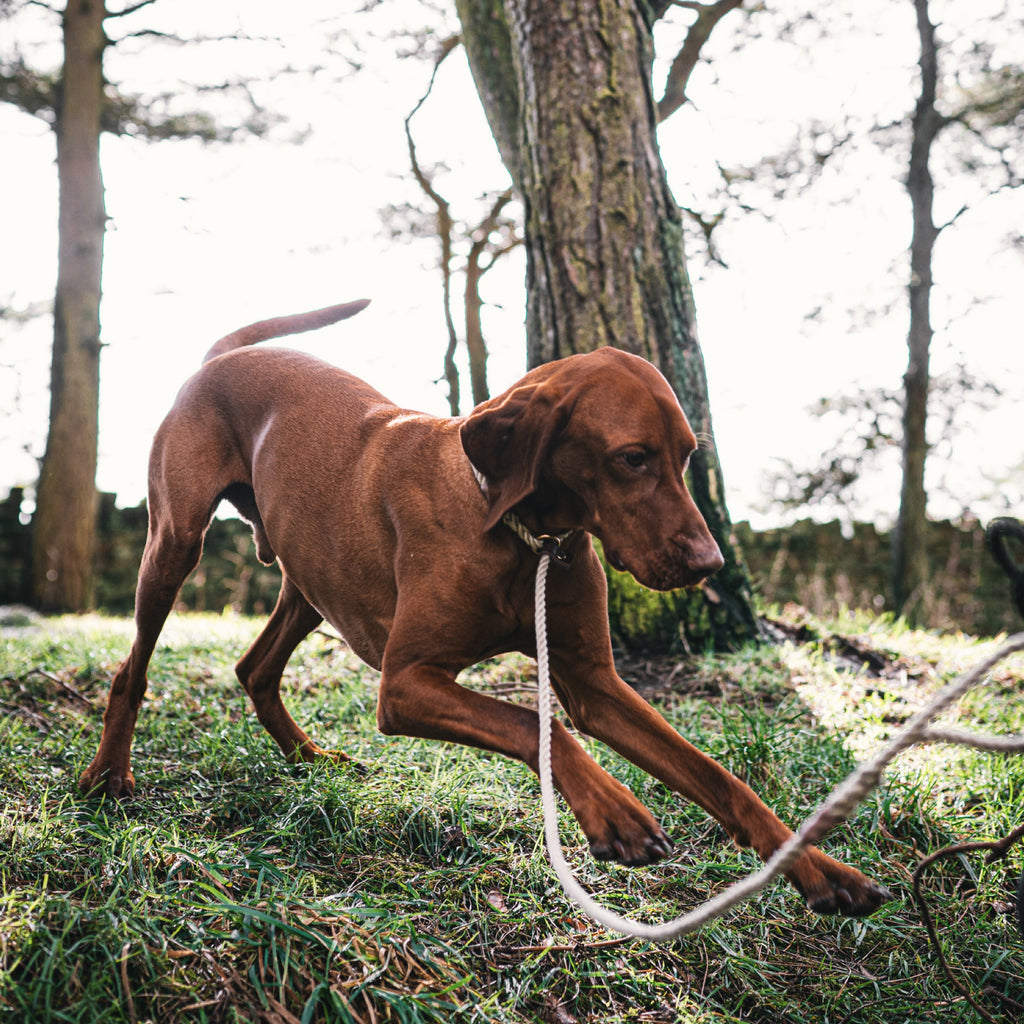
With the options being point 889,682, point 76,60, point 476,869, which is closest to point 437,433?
point 476,869

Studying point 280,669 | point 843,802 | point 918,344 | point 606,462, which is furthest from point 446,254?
point 843,802

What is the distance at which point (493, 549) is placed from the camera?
2158 millimetres

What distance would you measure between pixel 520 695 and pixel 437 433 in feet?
6.19

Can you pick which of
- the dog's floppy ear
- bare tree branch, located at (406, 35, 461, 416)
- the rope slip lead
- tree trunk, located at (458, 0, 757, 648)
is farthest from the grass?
bare tree branch, located at (406, 35, 461, 416)

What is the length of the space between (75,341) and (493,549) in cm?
984

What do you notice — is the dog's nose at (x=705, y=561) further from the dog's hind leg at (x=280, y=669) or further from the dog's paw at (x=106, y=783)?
the dog's paw at (x=106, y=783)

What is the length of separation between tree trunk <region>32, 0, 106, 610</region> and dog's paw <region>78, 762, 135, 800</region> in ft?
27.0

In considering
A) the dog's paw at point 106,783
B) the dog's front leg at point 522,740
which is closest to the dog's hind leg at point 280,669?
the dog's paw at point 106,783

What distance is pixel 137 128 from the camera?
11.2 metres

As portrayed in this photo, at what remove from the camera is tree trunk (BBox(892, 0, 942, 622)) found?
10.6 metres

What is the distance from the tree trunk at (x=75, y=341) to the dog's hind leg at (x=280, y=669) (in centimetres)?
794

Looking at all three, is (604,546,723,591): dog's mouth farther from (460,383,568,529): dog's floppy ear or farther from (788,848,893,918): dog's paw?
(788,848,893,918): dog's paw

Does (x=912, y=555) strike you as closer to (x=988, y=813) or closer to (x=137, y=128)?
(x=988, y=813)

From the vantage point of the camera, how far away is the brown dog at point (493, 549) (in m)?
1.95
